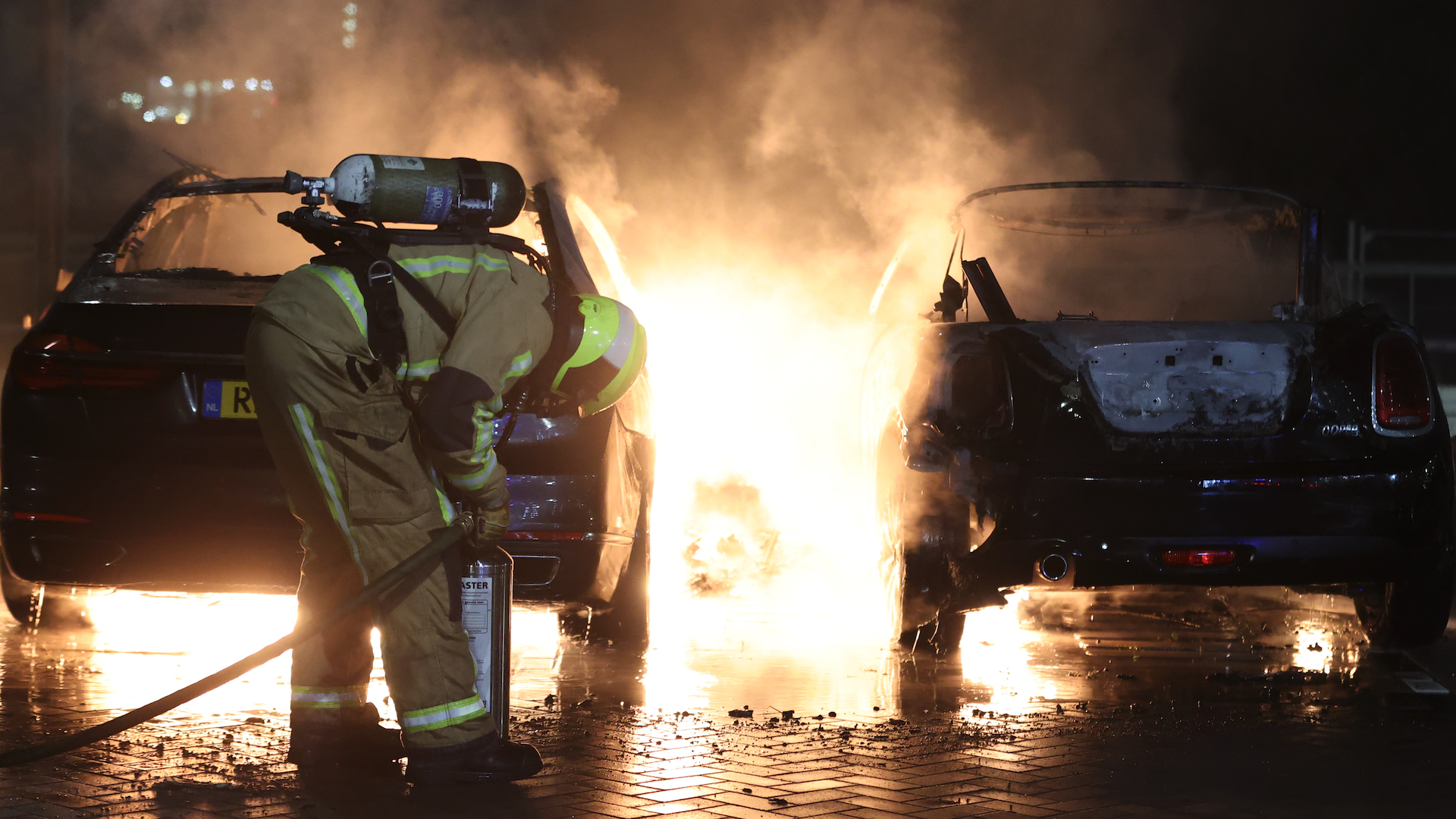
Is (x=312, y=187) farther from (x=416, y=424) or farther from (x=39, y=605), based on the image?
(x=39, y=605)

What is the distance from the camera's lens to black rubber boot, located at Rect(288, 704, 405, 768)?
4.09 meters

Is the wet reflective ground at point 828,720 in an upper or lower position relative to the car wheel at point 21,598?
lower

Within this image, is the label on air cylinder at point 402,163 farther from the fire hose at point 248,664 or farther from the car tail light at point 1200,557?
the car tail light at point 1200,557

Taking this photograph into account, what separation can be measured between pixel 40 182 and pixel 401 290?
39.5 feet

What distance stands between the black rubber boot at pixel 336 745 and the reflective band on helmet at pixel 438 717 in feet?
0.76

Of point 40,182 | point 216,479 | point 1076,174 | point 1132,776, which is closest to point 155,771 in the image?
point 216,479

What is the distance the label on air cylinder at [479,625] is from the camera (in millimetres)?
4121

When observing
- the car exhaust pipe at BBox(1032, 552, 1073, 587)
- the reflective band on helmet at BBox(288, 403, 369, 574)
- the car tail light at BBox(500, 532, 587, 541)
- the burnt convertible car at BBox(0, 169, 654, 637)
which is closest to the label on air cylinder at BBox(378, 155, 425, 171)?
the reflective band on helmet at BBox(288, 403, 369, 574)

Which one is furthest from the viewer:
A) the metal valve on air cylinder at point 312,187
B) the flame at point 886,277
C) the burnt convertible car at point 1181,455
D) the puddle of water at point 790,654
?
the flame at point 886,277

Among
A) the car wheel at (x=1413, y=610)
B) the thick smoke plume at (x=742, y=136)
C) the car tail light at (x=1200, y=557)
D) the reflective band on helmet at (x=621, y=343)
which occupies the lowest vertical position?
the car wheel at (x=1413, y=610)

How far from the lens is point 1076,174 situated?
32.7ft

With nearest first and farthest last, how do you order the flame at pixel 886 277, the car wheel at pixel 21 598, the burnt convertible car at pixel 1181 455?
the burnt convertible car at pixel 1181 455 < the car wheel at pixel 21 598 < the flame at pixel 886 277

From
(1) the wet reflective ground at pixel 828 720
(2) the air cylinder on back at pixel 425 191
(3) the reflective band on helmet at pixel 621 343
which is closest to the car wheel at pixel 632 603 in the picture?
(1) the wet reflective ground at pixel 828 720

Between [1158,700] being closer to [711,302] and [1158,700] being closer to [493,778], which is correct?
[493,778]
